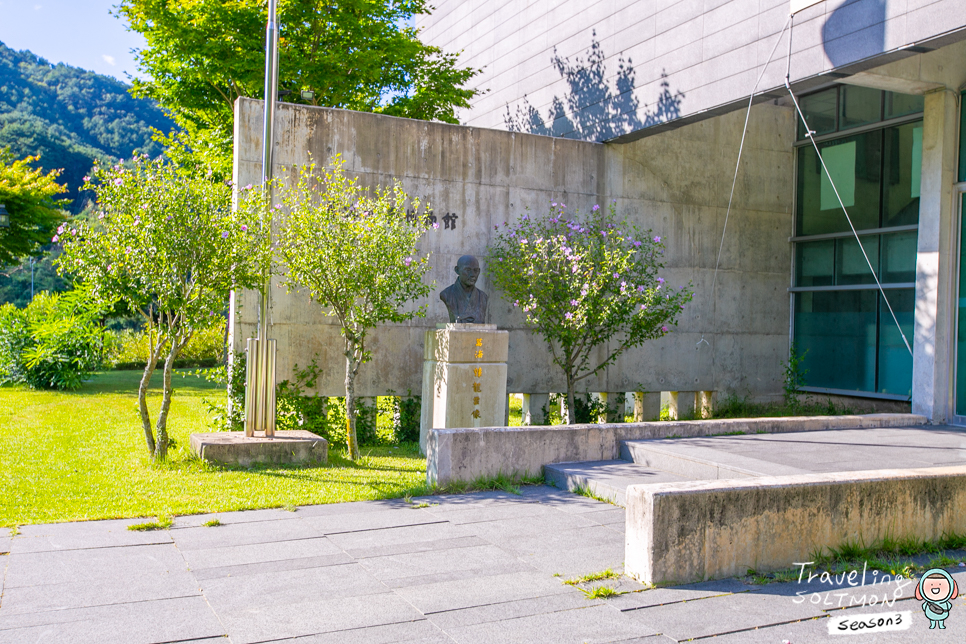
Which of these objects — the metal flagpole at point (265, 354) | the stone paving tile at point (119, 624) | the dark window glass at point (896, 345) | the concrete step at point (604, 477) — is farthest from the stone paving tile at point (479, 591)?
the dark window glass at point (896, 345)

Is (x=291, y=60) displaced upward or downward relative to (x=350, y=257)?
upward

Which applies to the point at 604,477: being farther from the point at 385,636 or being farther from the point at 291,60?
the point at 291,60

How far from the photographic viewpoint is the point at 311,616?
418 cm

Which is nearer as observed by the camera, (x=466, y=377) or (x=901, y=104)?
(x=466, y=377)

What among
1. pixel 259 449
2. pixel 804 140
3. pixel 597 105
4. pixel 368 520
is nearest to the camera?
pixel 368 520

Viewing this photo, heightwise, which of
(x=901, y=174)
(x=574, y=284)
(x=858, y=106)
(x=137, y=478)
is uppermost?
(x=858, y=106)

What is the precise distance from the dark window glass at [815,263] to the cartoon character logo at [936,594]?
10461 mm

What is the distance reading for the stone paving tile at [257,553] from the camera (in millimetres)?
5148

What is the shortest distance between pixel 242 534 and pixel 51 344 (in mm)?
14302

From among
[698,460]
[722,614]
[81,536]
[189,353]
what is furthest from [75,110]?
[722,614]

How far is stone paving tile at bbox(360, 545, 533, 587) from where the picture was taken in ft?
16.1

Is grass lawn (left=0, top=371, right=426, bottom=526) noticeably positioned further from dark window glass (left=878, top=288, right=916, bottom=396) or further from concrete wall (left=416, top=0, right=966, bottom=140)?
dark window glass (left=878, top=288, right=916, bottom=396)

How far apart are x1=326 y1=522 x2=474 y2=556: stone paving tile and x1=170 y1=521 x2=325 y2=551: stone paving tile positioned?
0.26 m

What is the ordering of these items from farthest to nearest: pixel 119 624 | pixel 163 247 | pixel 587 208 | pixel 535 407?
pixel 587 208 → pixel 535 407 → pixel 163 247 → pixel 119 624
